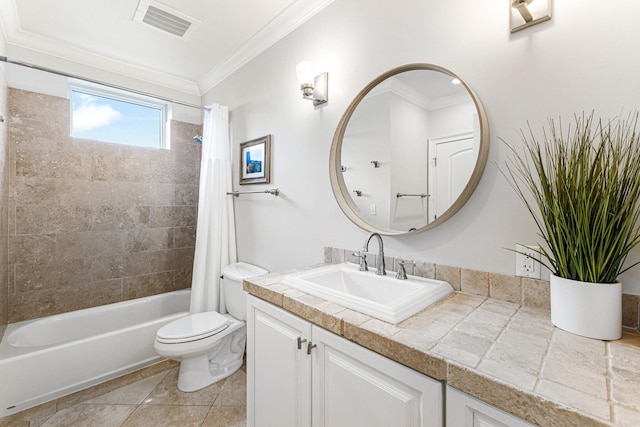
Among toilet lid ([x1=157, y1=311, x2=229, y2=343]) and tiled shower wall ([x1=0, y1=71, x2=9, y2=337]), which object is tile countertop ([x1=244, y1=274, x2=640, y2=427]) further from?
tiled shower wall ([x1=0, y1=71, x2=9, y2=337])

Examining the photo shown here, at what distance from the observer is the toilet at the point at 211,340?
181 centimetres

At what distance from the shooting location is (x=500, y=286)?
108 cm

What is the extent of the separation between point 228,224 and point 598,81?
94.6 inches

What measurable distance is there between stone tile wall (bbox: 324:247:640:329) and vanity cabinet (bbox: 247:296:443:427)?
0.57m

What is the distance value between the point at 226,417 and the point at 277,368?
0.85 metres

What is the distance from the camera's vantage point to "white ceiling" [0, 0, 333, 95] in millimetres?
1846

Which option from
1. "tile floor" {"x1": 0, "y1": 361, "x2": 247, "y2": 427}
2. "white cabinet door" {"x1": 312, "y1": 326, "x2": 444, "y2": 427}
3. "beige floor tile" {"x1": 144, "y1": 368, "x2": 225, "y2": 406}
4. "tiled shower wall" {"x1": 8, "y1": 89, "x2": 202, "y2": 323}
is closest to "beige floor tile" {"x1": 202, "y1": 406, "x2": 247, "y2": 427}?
"tile floor" {"x1": 0, "y1": 361, "x2": 247, "y2": 427}

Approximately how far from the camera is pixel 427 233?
4.24 ft

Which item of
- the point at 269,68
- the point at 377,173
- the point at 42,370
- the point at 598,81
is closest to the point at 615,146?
the point at 598,81

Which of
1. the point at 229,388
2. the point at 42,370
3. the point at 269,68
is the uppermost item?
the point at 269,68

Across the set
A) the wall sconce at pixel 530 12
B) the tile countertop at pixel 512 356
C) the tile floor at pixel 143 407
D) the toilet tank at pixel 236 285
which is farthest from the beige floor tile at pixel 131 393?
the wall sconce at pixel 530 12

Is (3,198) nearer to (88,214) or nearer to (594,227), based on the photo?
(88,214)

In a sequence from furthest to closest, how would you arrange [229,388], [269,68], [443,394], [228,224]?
[228,224]
[269,68]
[229,388]
[443,394]

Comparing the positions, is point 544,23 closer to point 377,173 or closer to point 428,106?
point 428,106
